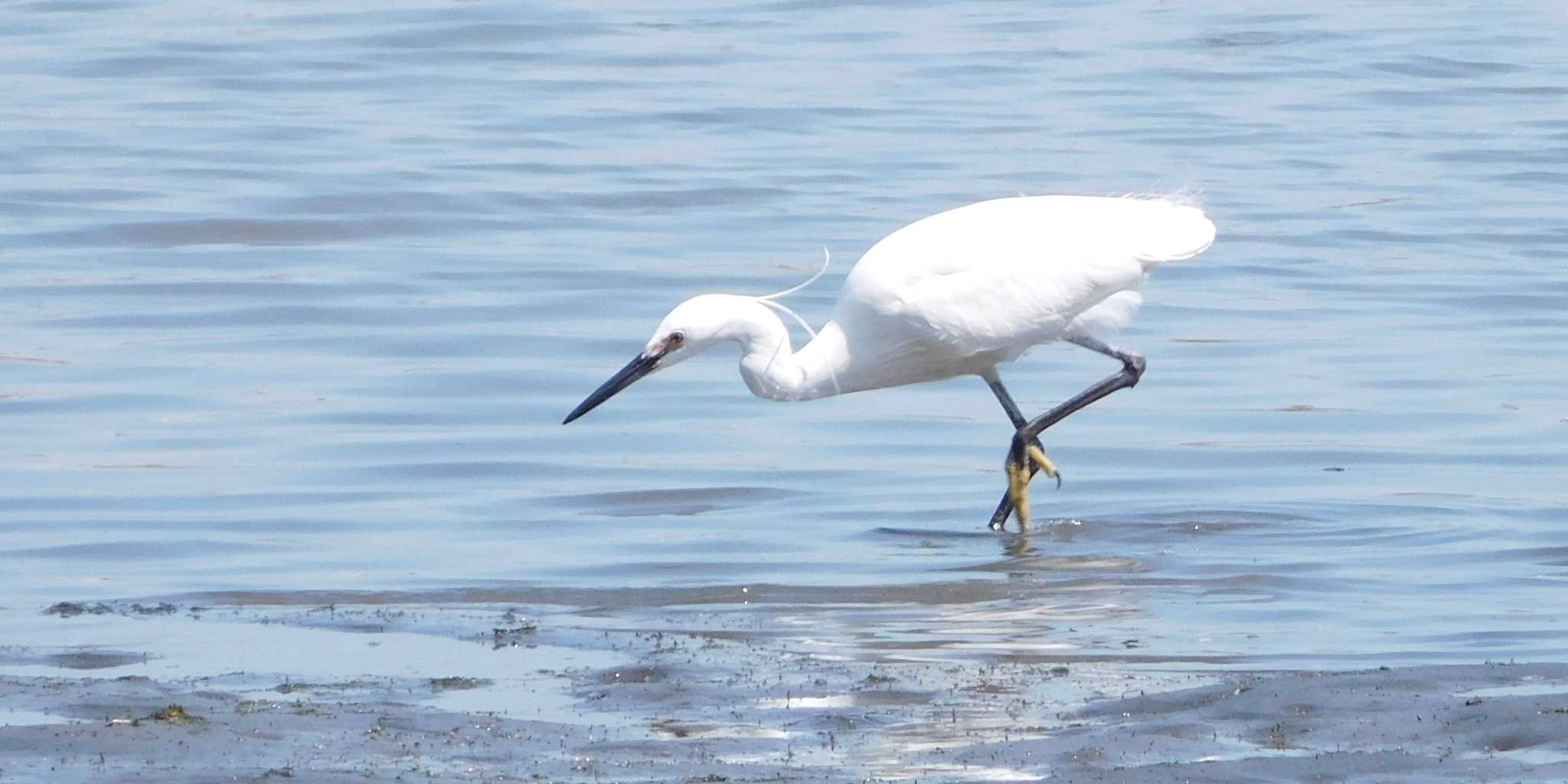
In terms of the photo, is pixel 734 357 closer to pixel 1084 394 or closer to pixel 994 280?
pixel 1084 394

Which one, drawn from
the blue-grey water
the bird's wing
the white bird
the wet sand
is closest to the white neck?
the white bird

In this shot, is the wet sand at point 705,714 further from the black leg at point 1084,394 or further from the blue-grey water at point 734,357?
the black leg at point 1084,394

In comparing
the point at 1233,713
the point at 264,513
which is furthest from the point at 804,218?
the point at 1233,713

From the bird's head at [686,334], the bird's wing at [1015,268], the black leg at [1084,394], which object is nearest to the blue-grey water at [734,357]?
the black leg at [1084,394]

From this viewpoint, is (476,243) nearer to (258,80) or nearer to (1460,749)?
(258,80)

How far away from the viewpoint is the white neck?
8.97 metres

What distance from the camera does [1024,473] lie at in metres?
9.35

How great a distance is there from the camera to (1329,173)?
16.6m

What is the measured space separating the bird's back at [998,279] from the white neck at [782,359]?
8 centimetres

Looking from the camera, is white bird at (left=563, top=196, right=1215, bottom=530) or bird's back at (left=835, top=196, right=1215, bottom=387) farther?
bird's back at (left=835, top=196, right=1215, bottom=387)

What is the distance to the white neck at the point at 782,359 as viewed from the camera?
897 centimetres

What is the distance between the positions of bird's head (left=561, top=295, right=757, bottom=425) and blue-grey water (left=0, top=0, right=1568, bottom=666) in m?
0.58

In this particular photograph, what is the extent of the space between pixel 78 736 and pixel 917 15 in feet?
61.5

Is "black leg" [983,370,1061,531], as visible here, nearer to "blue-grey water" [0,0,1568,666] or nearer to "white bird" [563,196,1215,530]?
"white bird" [563,196,1215,530]
